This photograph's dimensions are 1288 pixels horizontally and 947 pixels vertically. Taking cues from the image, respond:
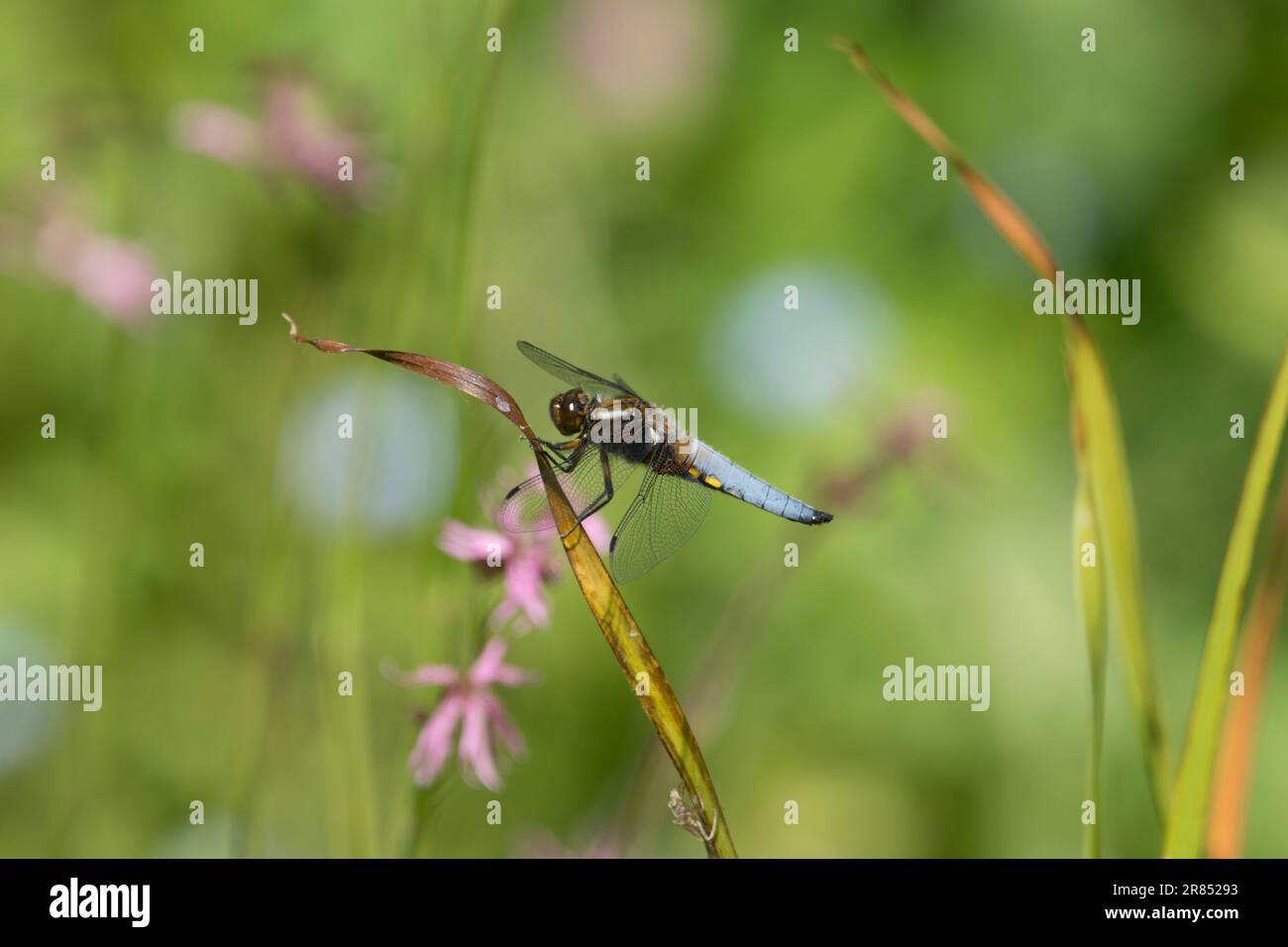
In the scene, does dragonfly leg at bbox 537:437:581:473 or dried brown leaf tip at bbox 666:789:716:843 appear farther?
dragonfly leg at bbox 537:437:581:473

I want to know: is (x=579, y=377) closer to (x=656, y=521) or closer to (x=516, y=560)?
(x=656, y=521)

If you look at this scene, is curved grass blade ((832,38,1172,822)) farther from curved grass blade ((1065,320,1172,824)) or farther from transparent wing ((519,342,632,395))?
transparent wing ((519,342,632,395))

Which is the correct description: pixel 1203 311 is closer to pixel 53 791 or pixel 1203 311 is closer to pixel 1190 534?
pixel 1190 534

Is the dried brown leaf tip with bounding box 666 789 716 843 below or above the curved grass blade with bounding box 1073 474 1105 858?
below

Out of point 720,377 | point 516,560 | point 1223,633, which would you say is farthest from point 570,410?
point 720,377

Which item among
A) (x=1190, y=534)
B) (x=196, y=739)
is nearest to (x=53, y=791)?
(x=196, y=739)

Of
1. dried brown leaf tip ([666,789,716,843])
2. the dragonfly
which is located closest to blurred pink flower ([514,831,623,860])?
the dragonfly
